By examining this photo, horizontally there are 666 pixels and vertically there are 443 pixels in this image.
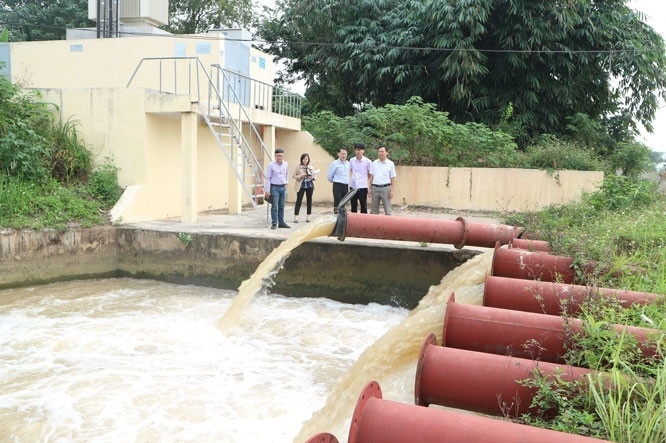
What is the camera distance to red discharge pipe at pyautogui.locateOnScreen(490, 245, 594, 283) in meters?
5.29

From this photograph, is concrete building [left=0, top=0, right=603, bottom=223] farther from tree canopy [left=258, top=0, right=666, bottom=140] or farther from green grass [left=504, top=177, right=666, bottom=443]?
green grass [left=504, top=177, right=666, bottom=443]

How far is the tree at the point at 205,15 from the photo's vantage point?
23.4 meters

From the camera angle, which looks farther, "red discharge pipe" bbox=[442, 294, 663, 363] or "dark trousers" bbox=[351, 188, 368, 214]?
"dark trousers" bbox=[351, 188, 368, 214]

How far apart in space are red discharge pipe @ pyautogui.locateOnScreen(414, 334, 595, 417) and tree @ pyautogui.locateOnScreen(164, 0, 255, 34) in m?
22.7

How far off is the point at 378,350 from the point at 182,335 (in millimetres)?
3060

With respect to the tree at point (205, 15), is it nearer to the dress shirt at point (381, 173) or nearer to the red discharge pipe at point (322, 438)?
the dress shirt at point (381, 173)

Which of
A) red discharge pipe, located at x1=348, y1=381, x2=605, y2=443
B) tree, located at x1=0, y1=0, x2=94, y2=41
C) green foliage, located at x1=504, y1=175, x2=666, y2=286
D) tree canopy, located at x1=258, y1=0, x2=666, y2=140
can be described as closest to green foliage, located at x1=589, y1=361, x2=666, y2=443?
red discharge pipe, located at x1=348, y1=381, x2=605, y2=443

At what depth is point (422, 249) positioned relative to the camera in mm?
8211

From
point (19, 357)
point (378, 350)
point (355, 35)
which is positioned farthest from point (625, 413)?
point (355, 35)

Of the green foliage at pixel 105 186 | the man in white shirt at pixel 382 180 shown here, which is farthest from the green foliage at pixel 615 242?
the green foliage at pixel 105 186

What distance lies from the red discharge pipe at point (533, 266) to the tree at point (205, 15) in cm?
2062

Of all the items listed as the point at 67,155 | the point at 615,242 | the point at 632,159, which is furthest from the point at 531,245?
the point at 632,159

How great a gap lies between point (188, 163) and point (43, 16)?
17.1 m

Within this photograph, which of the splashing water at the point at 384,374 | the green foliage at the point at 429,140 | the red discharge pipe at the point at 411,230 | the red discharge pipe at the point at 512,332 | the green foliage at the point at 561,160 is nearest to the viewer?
the red discharge pipe at the point at 512,332
